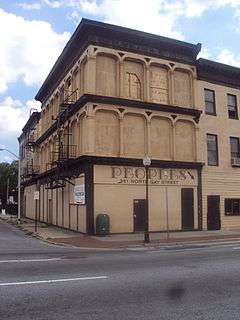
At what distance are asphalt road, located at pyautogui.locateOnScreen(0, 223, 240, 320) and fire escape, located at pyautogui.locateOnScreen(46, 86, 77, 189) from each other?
17.6 metres

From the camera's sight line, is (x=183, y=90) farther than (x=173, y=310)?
Yes

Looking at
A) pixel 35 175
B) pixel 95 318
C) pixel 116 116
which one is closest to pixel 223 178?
pixel 116 116

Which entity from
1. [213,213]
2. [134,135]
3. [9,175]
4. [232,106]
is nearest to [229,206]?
[213,213]

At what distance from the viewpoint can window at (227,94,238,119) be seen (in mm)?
34594

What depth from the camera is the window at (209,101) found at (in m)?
33.3

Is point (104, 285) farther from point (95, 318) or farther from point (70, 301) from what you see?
point (95, 318)

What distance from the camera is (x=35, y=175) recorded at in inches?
1868

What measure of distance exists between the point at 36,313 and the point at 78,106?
23308 mm

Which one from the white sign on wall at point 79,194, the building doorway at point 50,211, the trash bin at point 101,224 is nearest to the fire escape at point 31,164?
the building doorway at point 50,211

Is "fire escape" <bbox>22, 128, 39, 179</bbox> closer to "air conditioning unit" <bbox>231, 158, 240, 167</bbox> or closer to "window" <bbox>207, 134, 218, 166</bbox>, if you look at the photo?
"window" <bbox>207, 134, 218, 166</bbox>

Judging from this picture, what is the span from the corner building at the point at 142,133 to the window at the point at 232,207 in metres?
0.07

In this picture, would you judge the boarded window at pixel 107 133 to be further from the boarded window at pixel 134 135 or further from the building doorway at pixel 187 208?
the building doorway at pixel 187 208

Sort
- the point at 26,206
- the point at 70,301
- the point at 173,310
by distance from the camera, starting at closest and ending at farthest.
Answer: the point at 173,310 < the point at 70,301 < the point at 26,206

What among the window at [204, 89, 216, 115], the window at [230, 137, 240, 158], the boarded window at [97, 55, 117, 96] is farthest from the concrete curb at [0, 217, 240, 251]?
the window at [204, 89, 216, 115]
